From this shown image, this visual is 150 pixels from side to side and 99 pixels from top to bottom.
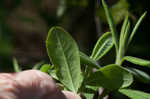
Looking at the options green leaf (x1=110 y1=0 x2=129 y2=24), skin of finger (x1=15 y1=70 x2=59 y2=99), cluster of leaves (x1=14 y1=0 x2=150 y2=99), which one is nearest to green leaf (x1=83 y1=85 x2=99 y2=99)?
cluster of leaves (x1=14 y1=0 x2=150 y2=99)

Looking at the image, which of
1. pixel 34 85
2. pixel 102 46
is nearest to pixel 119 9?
pixel 102 46

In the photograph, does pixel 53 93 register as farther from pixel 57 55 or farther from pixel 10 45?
pixel 10 45

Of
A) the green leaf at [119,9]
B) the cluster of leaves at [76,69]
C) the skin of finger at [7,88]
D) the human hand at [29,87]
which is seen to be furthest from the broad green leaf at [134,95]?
the green leaf at [119,9]

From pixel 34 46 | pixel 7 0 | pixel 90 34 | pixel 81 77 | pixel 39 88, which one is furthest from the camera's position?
pixel 34 46

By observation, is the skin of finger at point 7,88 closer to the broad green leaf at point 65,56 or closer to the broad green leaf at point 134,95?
the broad green leaf at point 65,56

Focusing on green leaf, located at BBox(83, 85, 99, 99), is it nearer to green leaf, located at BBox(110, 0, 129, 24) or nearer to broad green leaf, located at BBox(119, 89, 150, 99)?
broad green leaf, located at BBox(119, 89, 150, 99)

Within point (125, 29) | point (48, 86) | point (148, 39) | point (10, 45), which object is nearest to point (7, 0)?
point (10, 45)
